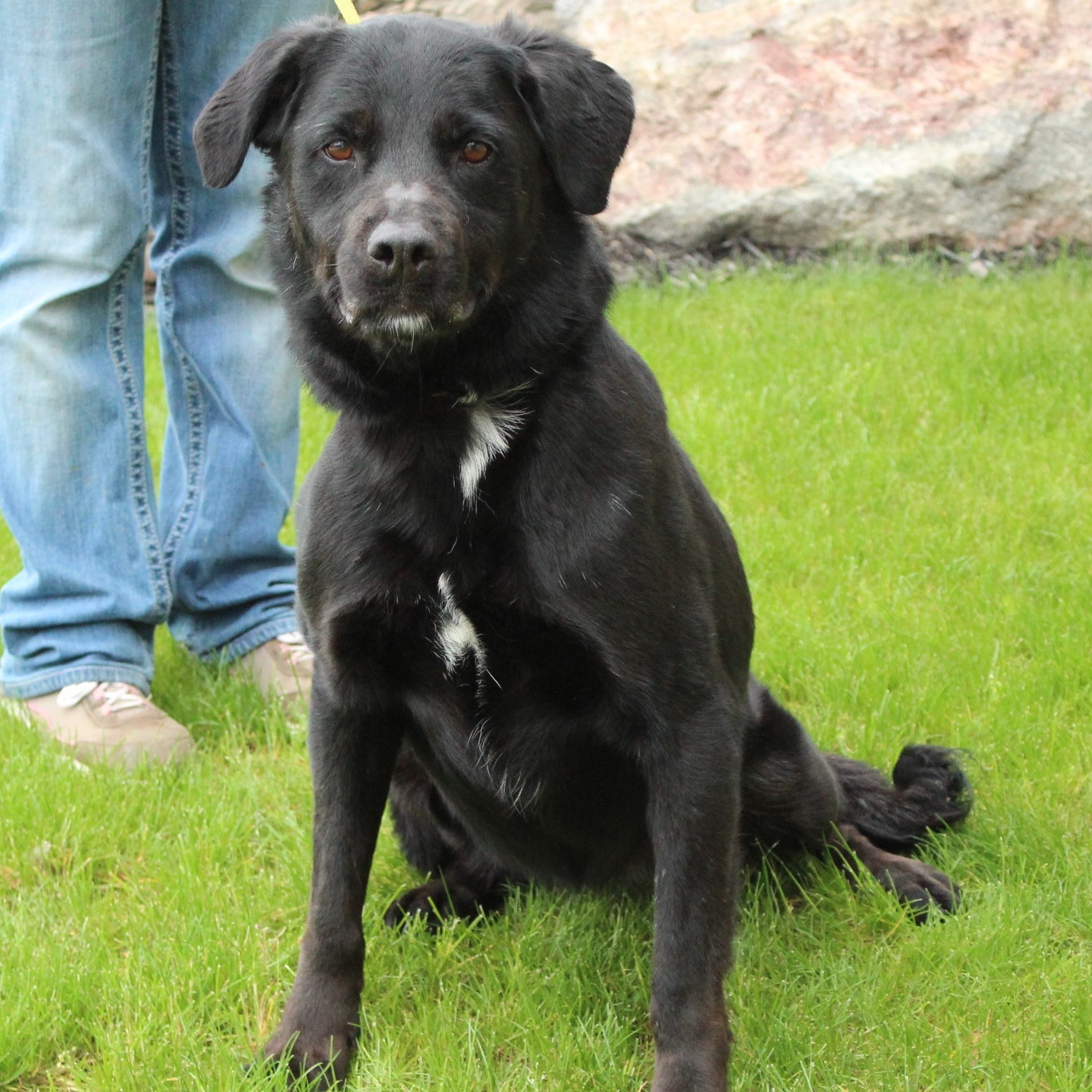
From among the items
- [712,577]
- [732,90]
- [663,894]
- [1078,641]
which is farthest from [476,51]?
[732,90]

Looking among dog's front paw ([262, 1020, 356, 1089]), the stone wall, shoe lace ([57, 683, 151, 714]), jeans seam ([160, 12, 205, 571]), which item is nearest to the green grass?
dog's front paw ([262, 1020, 356, 1089])

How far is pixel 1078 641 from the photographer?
3.36 meters

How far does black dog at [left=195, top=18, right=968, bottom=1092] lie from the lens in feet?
7.11

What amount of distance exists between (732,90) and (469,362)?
462cm

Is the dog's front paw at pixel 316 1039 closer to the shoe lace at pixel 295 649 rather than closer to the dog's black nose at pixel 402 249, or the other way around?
the dog's black nose at pixel 402 249

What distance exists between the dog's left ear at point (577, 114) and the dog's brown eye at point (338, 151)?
0.29m

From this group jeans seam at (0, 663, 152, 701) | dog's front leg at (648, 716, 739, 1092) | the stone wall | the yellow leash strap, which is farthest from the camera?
the stone wall

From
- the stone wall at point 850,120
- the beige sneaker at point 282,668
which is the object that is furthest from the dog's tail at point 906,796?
the stone wall at point 850,120

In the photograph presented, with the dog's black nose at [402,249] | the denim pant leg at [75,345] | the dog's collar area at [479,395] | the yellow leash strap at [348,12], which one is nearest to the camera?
the dog's black nose at [402,249]

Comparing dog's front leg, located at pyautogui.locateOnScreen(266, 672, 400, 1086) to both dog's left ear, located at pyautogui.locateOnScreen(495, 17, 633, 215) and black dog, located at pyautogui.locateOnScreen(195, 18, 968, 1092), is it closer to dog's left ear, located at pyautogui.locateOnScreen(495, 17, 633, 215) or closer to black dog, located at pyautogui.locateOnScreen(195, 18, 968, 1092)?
black dog, located at pyautogui.locateOnScreen(195, 18, 968, 1092)

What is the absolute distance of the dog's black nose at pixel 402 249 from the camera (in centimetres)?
204

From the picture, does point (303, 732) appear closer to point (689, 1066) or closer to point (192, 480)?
point (192, 480)

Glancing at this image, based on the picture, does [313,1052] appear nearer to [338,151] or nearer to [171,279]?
[338,151]

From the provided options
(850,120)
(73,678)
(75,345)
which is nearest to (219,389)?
(75,345)
